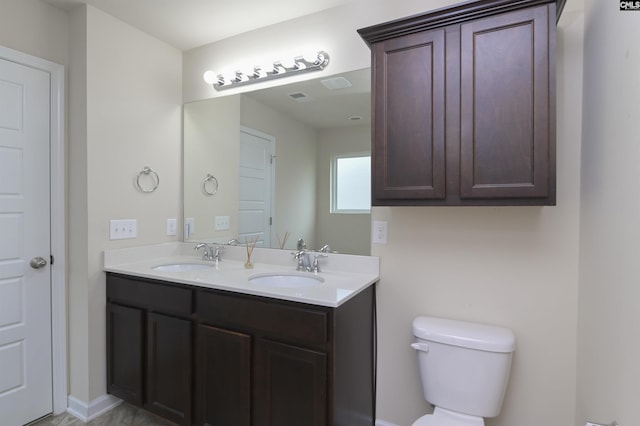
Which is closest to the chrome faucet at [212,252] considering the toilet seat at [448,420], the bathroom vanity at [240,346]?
the bathroom vanity at [240,346]

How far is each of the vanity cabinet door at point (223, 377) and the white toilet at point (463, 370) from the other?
791mm

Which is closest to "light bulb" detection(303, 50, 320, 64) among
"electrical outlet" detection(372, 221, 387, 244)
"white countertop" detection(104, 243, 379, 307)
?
"electrical outlet" detection(372, 221, 387, 244)

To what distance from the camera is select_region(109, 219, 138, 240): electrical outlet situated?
6.75 feet

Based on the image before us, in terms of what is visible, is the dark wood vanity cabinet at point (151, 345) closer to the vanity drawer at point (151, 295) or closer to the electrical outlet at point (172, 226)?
the vanity drawer at point (151, 295)

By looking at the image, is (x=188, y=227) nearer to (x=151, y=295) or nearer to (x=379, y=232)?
(x=151, y=295)

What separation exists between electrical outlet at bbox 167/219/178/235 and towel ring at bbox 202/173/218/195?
0.33 m

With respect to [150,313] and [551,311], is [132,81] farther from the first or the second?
[551,311]

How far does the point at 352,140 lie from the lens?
6.20 ft

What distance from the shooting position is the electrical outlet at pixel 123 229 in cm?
206

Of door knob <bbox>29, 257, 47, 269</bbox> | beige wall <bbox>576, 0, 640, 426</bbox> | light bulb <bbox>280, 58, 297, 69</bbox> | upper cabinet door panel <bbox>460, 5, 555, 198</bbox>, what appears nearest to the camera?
beige wall <bbox>576, 0, 640, 426</bbox>

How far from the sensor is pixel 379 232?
5.91 ft

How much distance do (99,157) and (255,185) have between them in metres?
0.95

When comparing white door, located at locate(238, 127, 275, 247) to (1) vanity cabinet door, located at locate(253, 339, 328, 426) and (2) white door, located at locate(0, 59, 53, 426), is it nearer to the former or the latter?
(1) vanity cabinet door, located at locate(253, 339, 328, 426)

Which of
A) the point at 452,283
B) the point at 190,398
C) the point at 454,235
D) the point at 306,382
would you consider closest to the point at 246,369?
the point at 306,382
